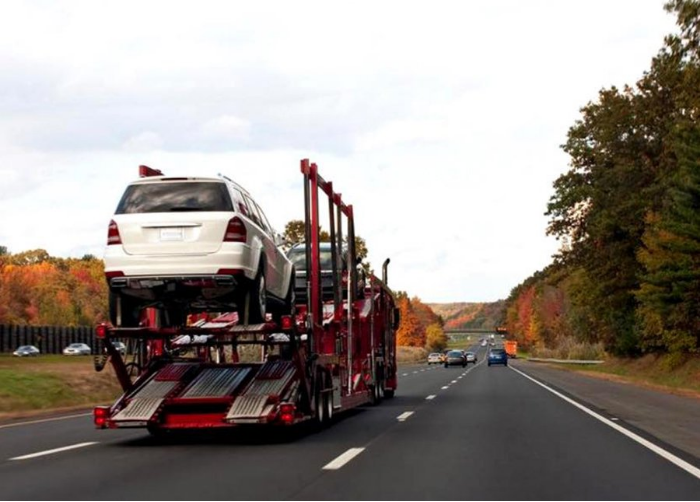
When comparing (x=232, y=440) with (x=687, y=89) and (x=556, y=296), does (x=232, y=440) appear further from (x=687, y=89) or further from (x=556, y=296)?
(x=556, y=296)

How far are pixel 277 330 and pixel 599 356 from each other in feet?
220

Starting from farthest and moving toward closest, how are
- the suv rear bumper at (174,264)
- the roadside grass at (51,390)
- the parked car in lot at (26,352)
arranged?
the parked car in lot at (26,352) < the roadside grass at (51,390) < the suv rear bumper at (174,264)

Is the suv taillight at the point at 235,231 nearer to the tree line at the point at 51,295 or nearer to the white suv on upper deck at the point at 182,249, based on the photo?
the white suv on upper deck at the point at 182,249

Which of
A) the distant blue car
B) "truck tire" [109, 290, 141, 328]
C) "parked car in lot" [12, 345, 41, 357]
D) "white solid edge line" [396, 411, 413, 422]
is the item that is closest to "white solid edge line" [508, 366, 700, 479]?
"white solid edge line" [396, 411, 413, 422]

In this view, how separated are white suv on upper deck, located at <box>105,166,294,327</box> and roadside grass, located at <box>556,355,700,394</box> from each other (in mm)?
21046

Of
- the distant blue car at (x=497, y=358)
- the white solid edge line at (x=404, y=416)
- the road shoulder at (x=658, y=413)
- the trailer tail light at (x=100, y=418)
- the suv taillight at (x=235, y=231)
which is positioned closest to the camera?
the suv taillight at (x=235, y=231)

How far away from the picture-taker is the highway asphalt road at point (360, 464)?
26.8 ft

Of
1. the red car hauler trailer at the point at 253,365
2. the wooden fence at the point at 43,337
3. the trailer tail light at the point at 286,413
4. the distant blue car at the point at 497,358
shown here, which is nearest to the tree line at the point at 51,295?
the wooden fence at the point at 43,337

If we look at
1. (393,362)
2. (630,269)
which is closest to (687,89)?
(393,362)

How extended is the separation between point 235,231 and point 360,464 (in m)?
3.58

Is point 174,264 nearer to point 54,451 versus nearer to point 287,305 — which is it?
point 54,451

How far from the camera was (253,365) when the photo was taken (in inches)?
533

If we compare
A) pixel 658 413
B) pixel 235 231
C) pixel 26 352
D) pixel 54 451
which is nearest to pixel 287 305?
pixel 235 231

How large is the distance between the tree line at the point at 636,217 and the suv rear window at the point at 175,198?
28276 millimetres
